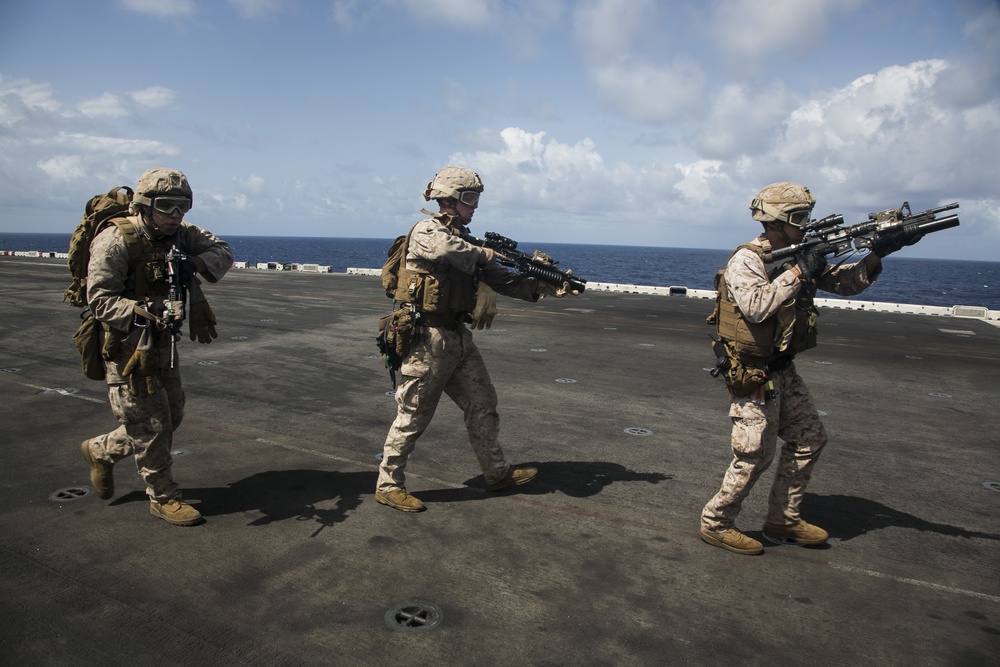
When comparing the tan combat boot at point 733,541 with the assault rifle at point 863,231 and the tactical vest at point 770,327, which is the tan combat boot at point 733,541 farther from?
the assault rifle at point 863,231

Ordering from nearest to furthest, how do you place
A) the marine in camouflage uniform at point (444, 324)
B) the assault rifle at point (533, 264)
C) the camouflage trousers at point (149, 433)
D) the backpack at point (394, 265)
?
1. the camouflage trousers at point (149, 433)
2. the marine in camouflage uniform at point (444, 324)
3. the backpack at point (394, 265)
4. the assault rifle at point (533, 264)

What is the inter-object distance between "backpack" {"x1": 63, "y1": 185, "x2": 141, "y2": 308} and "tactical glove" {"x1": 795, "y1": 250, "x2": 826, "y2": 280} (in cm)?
405

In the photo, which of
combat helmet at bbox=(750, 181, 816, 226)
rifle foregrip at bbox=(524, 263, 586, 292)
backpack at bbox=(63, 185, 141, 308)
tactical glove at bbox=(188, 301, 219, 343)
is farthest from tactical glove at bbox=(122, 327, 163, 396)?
combat helmet at bbox=(750, 181, 816, 226)

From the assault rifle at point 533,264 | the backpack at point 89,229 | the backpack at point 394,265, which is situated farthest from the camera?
the assault rifle at point 533,264

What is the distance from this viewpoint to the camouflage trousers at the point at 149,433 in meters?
4.36

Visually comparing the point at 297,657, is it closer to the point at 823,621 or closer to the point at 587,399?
the point at 823,621

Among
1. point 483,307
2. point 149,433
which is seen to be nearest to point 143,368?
point 149,433

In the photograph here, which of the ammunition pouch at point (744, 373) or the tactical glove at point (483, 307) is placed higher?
the tactical glove at point (483, 307)

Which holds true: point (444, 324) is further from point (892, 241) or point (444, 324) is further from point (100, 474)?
point (892, 241)

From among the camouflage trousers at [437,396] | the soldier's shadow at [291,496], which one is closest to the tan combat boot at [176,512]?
the soldier's shadow at [291,496]

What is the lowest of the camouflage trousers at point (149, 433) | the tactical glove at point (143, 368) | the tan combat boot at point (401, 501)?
the tan combat boot at point (401, 501)

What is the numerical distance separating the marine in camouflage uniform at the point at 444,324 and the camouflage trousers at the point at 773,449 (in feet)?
5.29

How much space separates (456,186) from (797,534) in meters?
3.20

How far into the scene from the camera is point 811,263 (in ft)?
13.7
